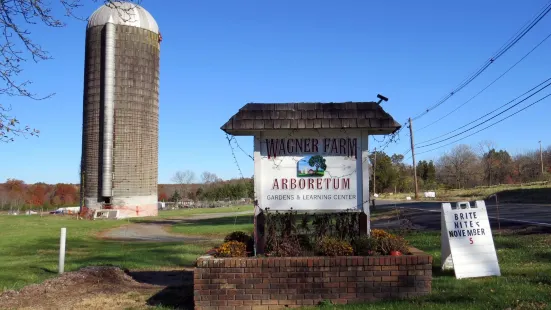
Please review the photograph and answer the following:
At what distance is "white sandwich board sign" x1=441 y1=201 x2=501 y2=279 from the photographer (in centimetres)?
847

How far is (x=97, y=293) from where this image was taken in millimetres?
Result: 8977

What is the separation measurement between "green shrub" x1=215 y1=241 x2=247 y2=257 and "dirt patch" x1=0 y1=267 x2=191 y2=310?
3.56 ft

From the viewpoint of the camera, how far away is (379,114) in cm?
784

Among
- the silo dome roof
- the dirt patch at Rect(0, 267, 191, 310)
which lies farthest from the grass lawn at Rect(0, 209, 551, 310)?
the silo dome roof

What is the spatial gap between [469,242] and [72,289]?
7332 mm

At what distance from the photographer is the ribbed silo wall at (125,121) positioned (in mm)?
47719

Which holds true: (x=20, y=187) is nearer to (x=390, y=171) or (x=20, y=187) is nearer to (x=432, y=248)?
(x=390, y=171)

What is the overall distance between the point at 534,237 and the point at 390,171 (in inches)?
2653

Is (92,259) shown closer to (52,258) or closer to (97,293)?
(52,258)

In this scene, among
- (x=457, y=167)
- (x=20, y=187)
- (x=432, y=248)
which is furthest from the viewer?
(x=20, y=187)

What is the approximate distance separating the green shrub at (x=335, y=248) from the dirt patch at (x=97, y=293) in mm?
2386

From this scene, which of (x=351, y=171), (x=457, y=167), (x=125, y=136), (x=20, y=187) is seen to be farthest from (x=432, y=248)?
(x=20, y=187)

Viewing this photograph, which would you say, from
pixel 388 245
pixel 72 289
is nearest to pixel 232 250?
pixel 388 245

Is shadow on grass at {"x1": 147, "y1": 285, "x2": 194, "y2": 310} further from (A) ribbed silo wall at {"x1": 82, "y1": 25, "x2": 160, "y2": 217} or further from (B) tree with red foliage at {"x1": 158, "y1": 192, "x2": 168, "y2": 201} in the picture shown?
(B) tree with red foliage at {"x1": 158, "y1": 192, "x2": 168, "y2": 201}
